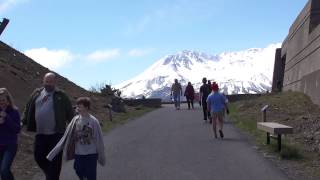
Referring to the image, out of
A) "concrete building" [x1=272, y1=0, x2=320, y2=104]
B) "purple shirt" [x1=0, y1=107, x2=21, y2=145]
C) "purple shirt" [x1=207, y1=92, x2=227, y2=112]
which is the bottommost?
"purple shirt" [x1=0, y1=107, x2=21, y2=145]

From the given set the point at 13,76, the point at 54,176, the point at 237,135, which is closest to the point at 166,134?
the point at 237,135

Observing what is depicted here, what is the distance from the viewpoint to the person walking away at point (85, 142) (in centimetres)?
950

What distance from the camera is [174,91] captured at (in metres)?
Answer: 36.2

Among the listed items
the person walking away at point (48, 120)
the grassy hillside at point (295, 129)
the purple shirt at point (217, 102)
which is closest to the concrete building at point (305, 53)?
the grassy hillside at point (295, 129)

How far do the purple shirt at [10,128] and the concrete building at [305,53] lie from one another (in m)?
17.0

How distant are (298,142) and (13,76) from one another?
42.4 feet

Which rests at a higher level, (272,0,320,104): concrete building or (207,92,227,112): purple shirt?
(272,0,320,104): concrete building

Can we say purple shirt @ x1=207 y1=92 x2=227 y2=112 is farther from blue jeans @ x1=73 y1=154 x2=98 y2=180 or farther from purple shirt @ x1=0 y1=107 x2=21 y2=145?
blue jeans @ x1=73 y1=154 x2=98 y2=180

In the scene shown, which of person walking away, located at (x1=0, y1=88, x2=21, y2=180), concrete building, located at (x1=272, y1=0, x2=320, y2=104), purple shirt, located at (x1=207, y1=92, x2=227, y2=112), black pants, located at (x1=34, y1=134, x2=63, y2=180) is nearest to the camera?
person walking away, located at (x1=0, y1=88, x2=21, y2=180)

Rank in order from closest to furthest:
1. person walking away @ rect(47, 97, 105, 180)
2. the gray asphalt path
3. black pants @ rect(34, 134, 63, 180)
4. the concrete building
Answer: person walking away @ rect(47, 97, 105, 180) < black pants @ rect(34, 134, 63, 180) < the gray asphalt path < the concrete building

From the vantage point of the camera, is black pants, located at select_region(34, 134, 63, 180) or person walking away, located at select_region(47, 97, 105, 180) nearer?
person walking away, located at select_region(47, 97, 105, 180)

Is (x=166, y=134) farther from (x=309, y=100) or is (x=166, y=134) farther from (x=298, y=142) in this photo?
(x=309, y=100)

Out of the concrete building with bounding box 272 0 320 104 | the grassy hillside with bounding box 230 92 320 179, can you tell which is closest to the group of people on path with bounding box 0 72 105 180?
the grassy hillside with bounding box 230 92 320 179

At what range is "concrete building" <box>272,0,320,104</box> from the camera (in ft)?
89.0
